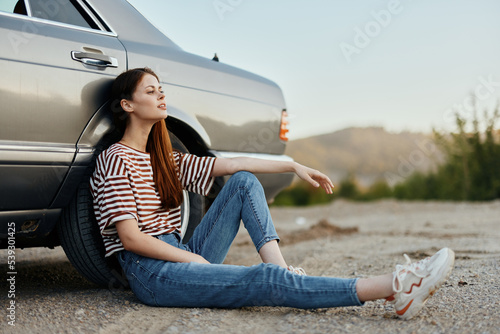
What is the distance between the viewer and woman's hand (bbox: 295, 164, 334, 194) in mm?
2625

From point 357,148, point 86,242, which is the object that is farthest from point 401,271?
point 357,148

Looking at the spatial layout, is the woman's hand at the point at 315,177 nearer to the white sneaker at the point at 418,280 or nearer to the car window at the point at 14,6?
the white sneaker at the point at 418,280

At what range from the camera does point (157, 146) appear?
2.64m

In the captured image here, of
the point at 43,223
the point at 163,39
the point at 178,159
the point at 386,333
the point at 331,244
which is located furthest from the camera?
the point at 331,244

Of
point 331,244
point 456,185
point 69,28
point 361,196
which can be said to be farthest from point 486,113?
point 69,28

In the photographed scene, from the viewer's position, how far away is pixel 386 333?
6.32ft

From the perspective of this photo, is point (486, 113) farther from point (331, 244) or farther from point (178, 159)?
point (178, 159)

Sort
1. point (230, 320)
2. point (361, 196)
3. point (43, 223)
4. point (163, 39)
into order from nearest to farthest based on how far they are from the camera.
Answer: point (230, 320) < point (43, 223) < point (163, 39) < point (361, 196)

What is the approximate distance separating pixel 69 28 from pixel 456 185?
10646 millimetres

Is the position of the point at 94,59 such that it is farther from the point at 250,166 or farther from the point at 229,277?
the point at 229,277

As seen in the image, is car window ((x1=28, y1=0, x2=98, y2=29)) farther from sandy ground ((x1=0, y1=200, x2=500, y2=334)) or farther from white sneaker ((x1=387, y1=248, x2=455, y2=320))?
white sneaker ((x1=387, y1=248, x2=455, y2=320))

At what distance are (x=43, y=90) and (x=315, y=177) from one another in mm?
1428

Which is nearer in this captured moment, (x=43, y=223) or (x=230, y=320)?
(x=230, y=320)

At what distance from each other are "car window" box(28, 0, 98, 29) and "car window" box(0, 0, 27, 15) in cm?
4
